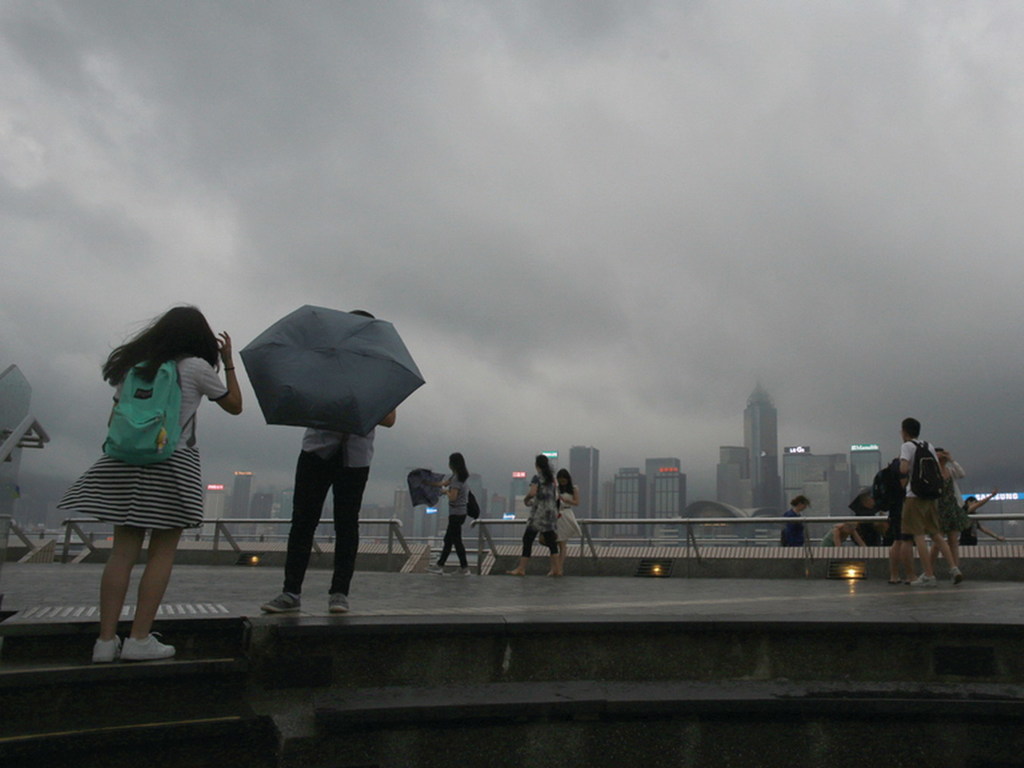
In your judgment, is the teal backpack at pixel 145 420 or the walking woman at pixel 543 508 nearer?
the teal backpack at pixel 145 420

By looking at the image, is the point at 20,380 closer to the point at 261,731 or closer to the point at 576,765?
the point at 261,731

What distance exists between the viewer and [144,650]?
360 cm

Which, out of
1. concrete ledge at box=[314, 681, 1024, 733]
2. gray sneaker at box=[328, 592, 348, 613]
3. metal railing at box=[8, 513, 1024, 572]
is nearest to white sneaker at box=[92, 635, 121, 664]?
concrete ledge at box=[314, 681, 1024, 733]

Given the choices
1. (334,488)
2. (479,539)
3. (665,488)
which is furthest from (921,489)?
(665,488)

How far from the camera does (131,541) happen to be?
3752 mm

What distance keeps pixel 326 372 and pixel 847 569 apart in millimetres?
10003

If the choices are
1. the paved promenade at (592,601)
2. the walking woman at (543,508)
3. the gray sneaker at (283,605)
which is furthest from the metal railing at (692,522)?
the gray sneaker at (283,605)

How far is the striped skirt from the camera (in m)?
3.69

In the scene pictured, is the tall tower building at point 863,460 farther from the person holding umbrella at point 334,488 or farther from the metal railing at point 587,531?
the person holding umbrella at point 334,488

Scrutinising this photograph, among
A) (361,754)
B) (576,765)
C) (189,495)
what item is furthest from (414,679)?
(189,495)

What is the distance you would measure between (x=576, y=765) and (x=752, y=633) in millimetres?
1192

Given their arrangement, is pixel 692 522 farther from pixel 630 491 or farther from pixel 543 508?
pixel 630 491

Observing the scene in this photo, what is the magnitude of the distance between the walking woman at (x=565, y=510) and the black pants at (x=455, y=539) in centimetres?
148

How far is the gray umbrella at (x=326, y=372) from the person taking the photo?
457 centimetres
